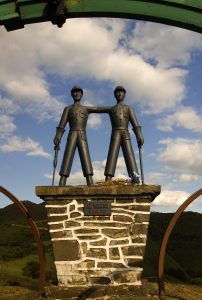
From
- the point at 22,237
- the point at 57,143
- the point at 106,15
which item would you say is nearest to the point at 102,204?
the point at 57,143

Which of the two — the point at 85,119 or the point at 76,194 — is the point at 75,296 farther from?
the point at 85,119

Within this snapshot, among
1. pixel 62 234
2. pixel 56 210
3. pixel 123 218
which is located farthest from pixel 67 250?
pixel 123 218

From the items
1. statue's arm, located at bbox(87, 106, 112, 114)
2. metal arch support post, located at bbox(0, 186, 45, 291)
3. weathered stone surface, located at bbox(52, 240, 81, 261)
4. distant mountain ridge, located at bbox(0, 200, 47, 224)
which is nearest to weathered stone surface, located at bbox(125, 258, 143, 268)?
weathered stone surface, located at bbox(52, 240, 81, 261)

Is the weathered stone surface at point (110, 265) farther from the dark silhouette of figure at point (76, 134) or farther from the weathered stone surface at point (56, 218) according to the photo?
the dark silhouette of figure at point (76, 134)

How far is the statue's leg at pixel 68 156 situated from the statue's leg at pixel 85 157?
0.40 ft

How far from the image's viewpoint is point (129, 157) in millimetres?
8555

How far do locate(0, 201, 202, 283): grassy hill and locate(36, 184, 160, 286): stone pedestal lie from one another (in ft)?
20.3

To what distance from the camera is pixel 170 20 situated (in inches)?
129

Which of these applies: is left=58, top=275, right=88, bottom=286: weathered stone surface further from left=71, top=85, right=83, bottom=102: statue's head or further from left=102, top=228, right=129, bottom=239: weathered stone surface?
left=71, top=85, right=83, bottom=102: statue's head

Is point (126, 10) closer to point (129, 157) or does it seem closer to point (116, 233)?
point (116, 233)

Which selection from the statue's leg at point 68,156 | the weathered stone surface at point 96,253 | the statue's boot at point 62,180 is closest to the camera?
the weathered stone surface at point 96,253

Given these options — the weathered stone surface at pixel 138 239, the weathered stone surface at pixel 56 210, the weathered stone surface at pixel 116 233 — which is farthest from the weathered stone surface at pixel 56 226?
the weathered stone surface at pixel 138 239

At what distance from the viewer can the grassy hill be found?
55.0 ft

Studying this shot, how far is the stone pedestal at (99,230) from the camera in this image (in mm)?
7688
